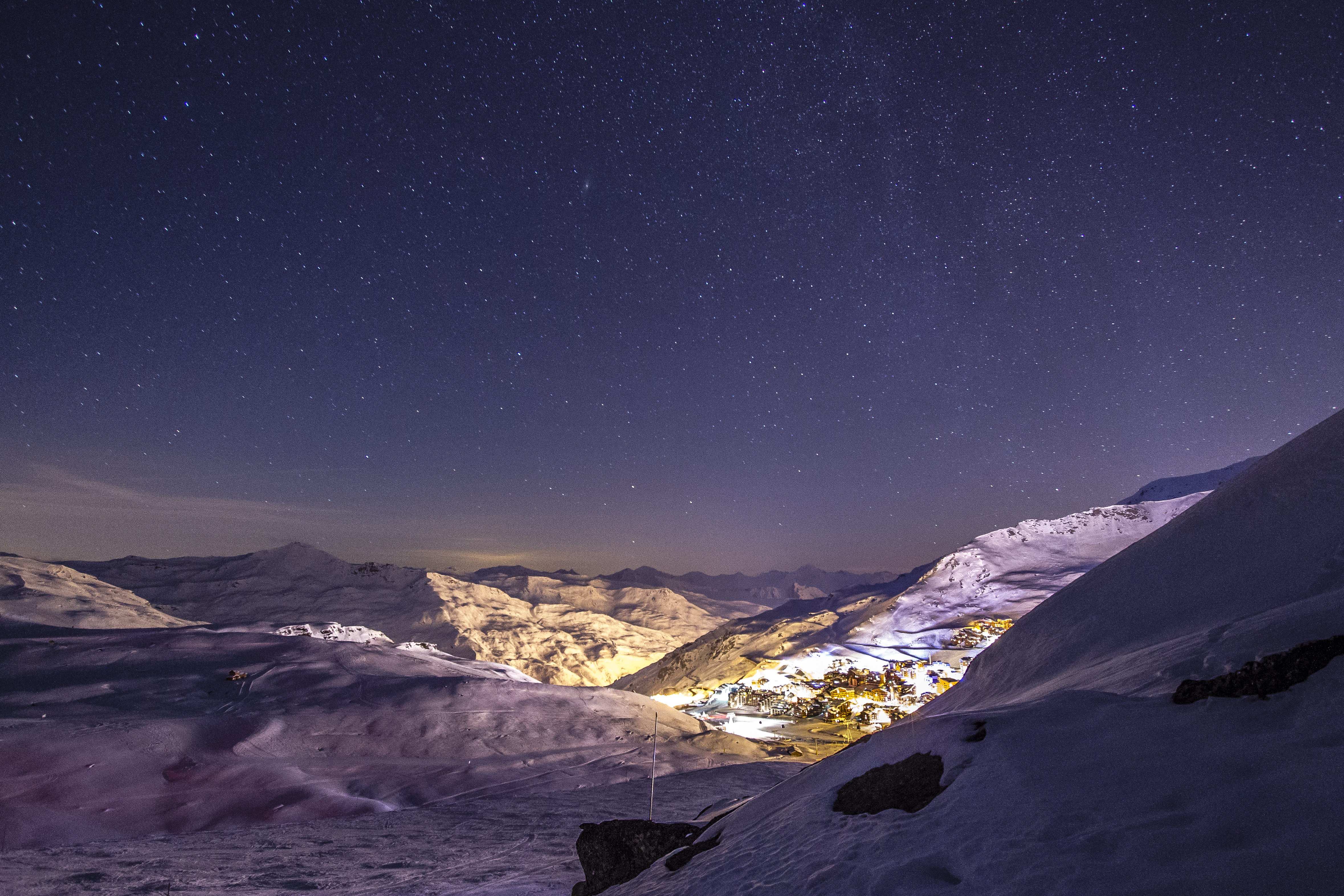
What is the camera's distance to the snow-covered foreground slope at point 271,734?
14781mm

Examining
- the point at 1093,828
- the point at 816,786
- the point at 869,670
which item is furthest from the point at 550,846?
the point at 869,670

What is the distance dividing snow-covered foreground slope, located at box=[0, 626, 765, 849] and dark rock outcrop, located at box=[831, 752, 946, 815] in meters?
15.4

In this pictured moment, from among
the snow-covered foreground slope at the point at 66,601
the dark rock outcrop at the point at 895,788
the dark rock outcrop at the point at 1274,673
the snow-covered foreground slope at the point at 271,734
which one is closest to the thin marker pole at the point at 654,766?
the snow-covered foreground slope at the point at 271,734

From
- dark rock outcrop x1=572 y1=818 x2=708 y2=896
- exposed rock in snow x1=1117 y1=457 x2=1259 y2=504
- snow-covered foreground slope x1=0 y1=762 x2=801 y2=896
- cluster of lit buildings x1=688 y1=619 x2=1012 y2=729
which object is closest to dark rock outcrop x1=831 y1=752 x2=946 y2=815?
dark rock outcrop x1=572 y1=818 x2=708 y2=896

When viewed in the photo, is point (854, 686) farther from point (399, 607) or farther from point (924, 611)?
point (399, 607)

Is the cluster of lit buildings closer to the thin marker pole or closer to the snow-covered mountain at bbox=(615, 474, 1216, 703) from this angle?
the snow-covered mountain at bbox=(615, 474, 1216, 703)

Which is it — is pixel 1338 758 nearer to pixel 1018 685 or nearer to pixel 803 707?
pixel 1018 685

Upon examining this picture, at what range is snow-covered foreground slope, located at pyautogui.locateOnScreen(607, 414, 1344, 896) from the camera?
3.52m

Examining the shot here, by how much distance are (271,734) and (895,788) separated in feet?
72.6

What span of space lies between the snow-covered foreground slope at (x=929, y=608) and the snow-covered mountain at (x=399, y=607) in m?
21.9

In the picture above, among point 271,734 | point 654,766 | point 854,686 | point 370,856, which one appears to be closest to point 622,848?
point 370,856

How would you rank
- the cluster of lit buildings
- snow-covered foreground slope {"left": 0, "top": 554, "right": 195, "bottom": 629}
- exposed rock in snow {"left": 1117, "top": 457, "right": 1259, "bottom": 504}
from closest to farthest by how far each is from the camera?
snow-covered foreground slope {"left": 0, "top": 554, "right": 195, "bottom": 629} → the cluster of lit buildings → exposed rock in snow {"left": 1117, "top": 457, "right": 1259, "bottom": 504}

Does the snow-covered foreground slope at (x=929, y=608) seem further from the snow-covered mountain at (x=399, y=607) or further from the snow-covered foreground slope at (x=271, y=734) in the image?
the snow-covered mountain at (x=399, y=607)

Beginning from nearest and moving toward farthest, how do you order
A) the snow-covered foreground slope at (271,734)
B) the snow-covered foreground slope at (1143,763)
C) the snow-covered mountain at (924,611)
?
the snow-covered foreground slope at (1143,763) → the snow-covered foreground slope at (271,734) → the snow-covered mountain at (924,611)
